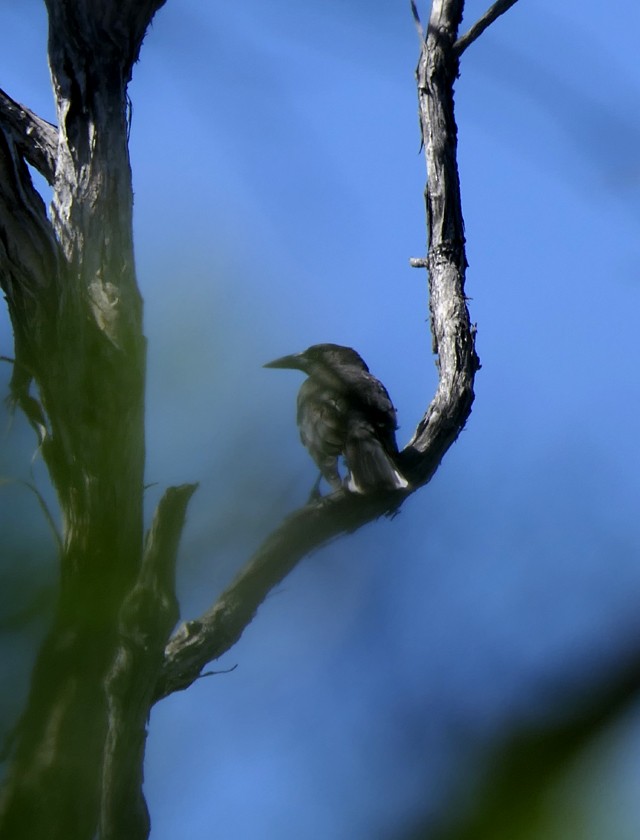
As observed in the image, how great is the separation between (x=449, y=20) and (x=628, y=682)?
169 inches

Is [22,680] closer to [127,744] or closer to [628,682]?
[628,682]

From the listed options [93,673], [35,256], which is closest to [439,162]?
[35,256]

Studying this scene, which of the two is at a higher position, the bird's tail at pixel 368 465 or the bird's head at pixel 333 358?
the bird's head at pixel 333 358

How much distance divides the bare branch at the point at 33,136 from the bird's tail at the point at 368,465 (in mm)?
1659

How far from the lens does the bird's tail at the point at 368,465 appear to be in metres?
3.71

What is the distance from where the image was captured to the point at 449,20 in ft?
14.4

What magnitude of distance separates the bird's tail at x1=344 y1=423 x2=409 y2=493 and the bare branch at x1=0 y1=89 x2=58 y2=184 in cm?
166

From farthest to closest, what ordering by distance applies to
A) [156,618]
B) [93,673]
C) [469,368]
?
[469,368]
[156,618]
[93,673]

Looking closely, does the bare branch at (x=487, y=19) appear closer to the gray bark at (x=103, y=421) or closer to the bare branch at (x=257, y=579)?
the gray bark at (x=103, y=421)

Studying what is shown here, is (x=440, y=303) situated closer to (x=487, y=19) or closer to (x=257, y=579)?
(x=487, y=19)

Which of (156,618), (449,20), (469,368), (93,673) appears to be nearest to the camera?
(93,673)

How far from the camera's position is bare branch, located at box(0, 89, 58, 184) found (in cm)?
376

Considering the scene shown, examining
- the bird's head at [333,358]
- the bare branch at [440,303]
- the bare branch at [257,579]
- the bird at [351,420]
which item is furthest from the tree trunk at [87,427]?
the bird's head at [333,358]

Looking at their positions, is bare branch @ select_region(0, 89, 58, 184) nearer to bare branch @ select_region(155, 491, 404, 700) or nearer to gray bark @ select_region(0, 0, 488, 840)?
gray bark @ select_region(0, 0, 488, 840)
